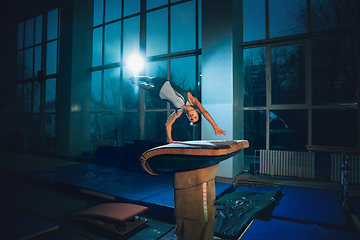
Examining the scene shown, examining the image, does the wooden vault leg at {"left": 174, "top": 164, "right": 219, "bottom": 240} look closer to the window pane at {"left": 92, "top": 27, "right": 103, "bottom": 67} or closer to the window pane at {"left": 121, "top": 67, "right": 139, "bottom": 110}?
the window pane at {"left": 121, "top": 67, "right": 139, "bottom": 110}

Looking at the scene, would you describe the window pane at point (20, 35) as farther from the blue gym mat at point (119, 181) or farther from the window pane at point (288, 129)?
the window pane at point (288, 129)

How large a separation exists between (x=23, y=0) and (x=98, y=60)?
4.00m

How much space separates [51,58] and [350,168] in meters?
9.75

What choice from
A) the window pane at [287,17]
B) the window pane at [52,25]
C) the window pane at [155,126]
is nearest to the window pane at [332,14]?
the window pane at [287,17]

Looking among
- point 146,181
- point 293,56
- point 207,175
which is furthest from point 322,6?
point 146,181

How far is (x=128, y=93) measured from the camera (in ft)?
20.9

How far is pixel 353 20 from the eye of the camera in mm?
3758

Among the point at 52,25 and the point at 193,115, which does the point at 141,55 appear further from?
the point at 52,25

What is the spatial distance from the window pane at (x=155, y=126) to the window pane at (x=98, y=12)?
398 cm

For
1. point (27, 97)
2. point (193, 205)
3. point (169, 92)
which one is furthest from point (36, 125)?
point (193, 205)

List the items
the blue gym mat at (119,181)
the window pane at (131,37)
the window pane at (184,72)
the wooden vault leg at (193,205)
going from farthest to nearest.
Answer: the window pane at (131,37) → the window pane at (184,72) → the blue gym mat at (119,181) → the wooden vault leg at (193,205)

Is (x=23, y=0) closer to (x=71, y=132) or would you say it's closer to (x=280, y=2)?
(x=71, y=132)

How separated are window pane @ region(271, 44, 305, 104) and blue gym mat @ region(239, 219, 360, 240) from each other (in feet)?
8.78

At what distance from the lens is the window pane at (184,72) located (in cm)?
524
